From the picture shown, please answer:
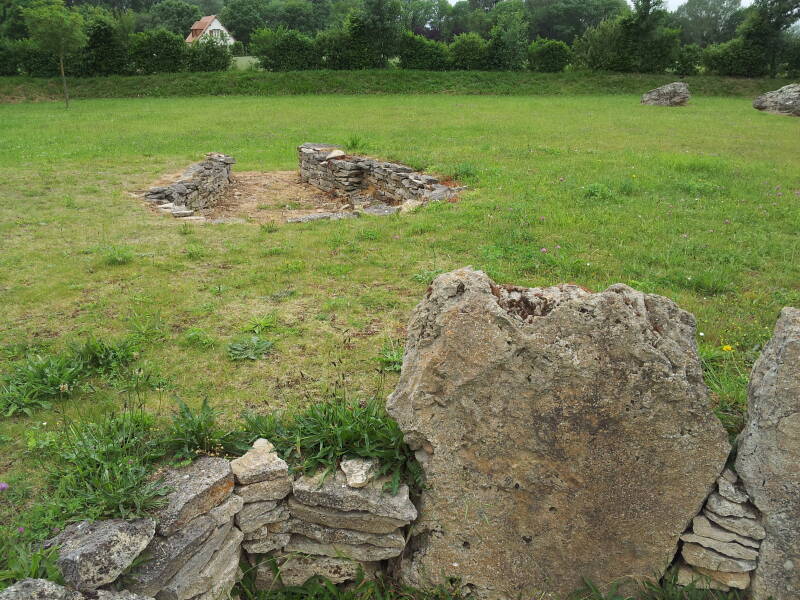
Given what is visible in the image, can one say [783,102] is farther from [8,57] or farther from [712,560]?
[8,57]

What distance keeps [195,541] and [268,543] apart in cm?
62

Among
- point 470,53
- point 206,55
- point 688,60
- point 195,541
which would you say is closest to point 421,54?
point 470,53

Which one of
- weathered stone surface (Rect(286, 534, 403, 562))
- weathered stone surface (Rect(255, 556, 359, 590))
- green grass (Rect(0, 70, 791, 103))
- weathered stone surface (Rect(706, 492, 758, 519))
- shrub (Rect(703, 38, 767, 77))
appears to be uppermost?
shrub (Rect(703, 38, 767, 77))

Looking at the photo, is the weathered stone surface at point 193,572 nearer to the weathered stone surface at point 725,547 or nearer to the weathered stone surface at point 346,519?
the weathered stone surface at point 346,519

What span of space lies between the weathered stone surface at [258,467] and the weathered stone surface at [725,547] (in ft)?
8.34

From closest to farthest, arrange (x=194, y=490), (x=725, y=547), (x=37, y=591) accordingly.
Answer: (x=37, y=591) → (x=194, y=490) → (x=725, y=547)

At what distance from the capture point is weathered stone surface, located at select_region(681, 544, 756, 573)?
11.4 ft

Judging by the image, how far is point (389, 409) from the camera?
3680 millimetres

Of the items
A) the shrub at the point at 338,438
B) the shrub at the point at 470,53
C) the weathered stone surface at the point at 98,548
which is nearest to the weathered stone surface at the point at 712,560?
the shrub at the point at 338,438

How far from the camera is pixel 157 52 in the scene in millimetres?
36812

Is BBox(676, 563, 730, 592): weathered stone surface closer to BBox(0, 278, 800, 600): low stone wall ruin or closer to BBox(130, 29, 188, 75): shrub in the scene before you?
BBox(0, 278, 800, 600): low stone wall ruin

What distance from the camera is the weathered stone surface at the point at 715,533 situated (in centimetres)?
345

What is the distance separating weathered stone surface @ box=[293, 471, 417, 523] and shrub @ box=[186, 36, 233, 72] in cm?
3944

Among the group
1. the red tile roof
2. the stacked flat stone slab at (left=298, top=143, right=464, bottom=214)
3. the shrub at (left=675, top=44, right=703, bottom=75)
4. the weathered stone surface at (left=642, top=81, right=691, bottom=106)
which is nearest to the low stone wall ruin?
the stacked flat stone slab at (left=298, top=143, right=464, bottom=214)
